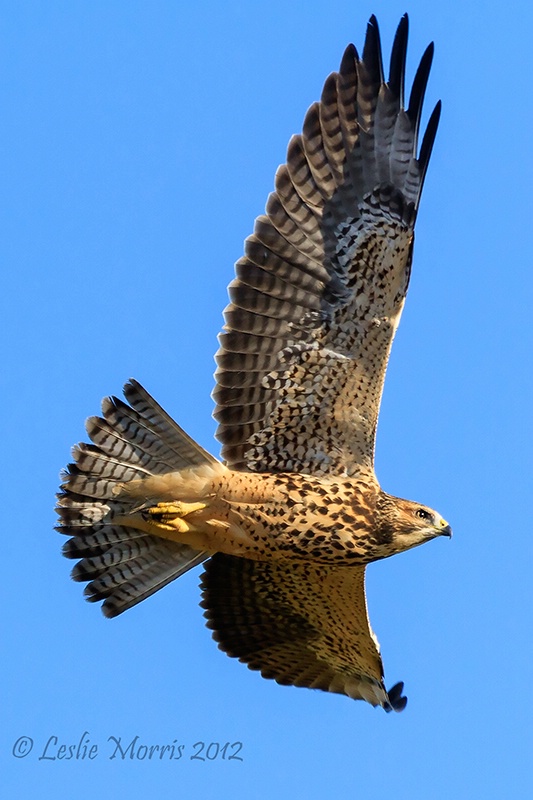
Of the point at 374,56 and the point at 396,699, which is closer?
the point at 374,56

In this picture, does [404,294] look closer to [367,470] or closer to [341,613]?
[367,470]

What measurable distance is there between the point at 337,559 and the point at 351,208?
2.67 meters

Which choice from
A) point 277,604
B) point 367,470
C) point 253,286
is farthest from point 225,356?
point 277,604

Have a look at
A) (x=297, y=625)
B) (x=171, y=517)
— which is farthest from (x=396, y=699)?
(x=171, y=517)

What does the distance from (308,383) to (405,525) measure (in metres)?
1.31

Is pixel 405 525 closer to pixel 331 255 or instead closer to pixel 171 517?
pixel 171 517

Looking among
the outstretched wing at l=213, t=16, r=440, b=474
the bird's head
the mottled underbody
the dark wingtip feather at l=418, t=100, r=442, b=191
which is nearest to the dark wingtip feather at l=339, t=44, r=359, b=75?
the outstretched wing at l=213, t=16, r=440, b=474

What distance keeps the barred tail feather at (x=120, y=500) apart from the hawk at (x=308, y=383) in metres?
0.02

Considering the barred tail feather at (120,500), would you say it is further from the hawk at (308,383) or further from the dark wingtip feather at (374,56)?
the dark wingtip feather at (374,56)

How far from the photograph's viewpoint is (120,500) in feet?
40.5

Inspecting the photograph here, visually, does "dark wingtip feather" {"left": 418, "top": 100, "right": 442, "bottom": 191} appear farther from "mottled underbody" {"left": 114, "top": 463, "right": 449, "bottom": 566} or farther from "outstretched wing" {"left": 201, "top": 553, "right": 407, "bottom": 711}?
"outstretched wing" {"left": 201, "top": 553, "right": 407, "bottom": 711}

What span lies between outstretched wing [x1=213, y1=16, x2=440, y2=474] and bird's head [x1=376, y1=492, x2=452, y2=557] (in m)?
0.61

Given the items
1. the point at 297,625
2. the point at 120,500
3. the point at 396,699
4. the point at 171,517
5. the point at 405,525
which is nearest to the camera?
the point at 405,525

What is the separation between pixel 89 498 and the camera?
487 inches
